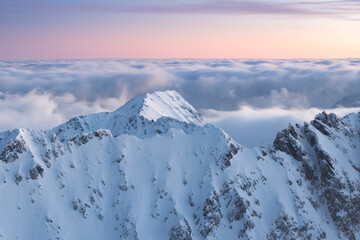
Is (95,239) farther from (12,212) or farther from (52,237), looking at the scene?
(12,212)

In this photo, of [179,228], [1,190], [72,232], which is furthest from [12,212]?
[179,228]

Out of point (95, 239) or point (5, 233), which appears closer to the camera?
point (5, 233)

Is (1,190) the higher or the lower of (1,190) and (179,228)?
the higher

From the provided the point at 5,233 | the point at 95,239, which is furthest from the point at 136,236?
the point at 5,233

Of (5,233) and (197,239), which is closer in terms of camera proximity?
(5,233)

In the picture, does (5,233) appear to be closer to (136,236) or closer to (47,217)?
(47,217)

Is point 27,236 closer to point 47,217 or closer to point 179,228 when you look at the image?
point 47,217

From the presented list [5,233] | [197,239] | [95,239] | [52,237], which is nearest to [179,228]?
[197,239]
